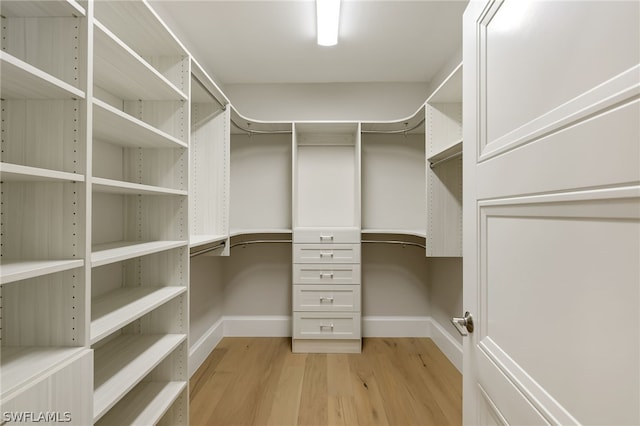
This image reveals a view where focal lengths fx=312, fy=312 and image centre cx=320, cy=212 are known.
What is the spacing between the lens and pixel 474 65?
3.07 ft

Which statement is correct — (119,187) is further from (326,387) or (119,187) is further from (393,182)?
(393,182)

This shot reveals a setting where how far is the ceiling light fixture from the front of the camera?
6.03ft

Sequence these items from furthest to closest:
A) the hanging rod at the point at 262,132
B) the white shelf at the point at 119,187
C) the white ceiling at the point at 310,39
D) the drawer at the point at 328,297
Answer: the hanging rod at the point at 262,132 < the drawer at the point at 328,297 < the white ceiling at the point at 310,39 < the white shelf at the point at 119,187

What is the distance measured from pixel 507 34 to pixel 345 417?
1.97 metres

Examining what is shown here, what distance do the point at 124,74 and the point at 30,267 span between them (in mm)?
905

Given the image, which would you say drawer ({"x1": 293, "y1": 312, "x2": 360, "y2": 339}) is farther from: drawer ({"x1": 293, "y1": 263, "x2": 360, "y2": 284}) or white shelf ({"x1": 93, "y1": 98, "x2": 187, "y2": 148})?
white shelf ({"x1": 93, "y1": 98, "x2": 187, "y2": 148})

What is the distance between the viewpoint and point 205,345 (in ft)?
8.50

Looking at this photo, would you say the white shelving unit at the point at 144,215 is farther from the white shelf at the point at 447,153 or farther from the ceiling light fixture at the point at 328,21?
the white shelf at the point at 447,153

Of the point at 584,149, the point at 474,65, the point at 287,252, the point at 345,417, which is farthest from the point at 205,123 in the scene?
the point at 584,149

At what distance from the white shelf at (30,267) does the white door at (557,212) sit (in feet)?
3.70

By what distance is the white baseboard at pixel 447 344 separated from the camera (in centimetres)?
238

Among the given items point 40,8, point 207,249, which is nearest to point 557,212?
point 40,8

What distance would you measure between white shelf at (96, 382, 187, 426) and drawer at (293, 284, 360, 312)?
1184mm

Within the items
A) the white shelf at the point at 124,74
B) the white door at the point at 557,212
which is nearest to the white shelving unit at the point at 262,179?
the white shelf at the point at 124,74
